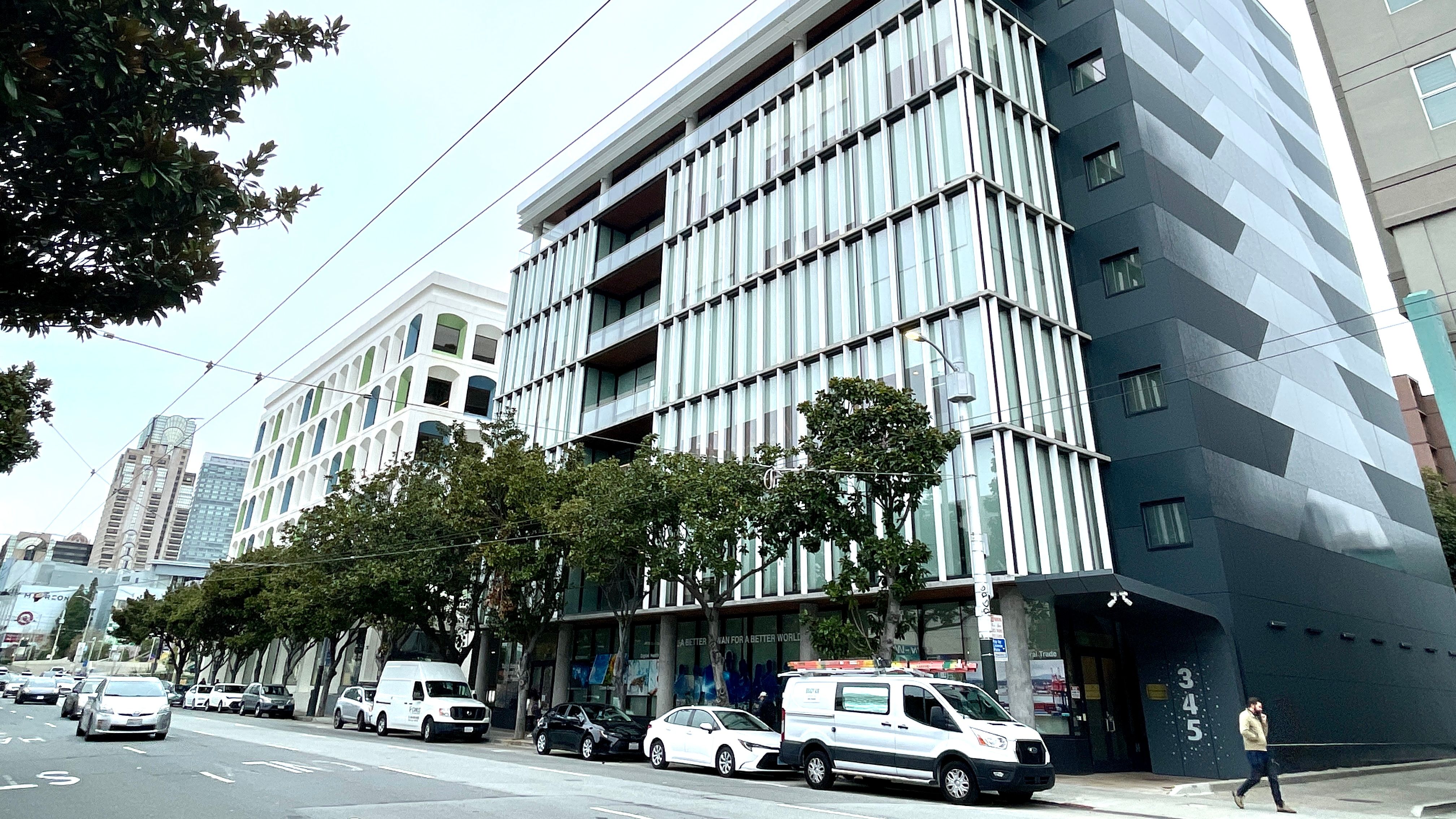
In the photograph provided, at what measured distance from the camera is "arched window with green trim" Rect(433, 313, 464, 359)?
54844 mm

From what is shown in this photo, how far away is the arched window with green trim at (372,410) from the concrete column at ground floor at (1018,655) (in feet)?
149

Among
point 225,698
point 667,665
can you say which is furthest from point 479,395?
point 667,665

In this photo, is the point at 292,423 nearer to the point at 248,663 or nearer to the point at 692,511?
the point at 248,663

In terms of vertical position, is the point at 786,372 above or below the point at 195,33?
above

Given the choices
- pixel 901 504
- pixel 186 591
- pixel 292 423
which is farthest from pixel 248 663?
pixel 901 504

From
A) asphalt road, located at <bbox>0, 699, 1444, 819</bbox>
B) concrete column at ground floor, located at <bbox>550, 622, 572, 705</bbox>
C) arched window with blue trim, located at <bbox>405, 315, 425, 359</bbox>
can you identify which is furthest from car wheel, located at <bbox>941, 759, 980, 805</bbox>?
arched window with blue trim, located at <bbox>405, 315, 425, 359</bbox>

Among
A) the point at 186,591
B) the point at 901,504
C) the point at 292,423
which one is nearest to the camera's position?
the point at 901,504

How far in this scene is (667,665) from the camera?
30234 millimetres

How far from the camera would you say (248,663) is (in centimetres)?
7175

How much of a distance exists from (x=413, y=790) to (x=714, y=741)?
310 inches

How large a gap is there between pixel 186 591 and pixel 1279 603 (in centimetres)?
6544

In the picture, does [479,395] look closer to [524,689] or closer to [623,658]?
[524,689]

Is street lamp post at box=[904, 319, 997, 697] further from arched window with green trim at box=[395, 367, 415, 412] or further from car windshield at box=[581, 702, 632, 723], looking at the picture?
arched window with green trim at box=[395, 367, 415, 412]

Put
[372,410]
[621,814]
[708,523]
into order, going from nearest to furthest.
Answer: [621,814]
[708,523]
[372,410]
